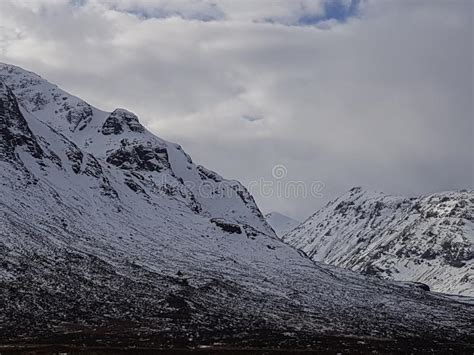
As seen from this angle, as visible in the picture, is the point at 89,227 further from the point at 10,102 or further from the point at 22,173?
the point at 10,102

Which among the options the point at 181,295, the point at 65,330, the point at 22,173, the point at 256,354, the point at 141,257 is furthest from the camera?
the point at 22,173

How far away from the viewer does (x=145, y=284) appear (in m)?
125

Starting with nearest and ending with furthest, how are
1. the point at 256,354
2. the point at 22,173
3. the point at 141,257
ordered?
the point at 256,354 < the point at 141,257 < the point at 22,173

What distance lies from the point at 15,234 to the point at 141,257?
3293cm

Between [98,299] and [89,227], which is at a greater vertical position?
[89,227]

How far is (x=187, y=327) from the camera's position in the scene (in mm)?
97625

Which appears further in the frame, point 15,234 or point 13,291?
point 15,234

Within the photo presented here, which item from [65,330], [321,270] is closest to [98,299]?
[65,330]

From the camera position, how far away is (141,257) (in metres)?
149

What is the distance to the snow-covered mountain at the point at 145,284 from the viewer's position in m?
92.4

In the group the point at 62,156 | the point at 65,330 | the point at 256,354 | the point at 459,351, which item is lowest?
the point at 65,330

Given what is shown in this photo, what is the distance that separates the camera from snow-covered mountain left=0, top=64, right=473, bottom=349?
303ft

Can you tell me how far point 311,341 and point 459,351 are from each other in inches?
814

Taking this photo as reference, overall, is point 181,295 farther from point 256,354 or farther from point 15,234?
point 256,354
